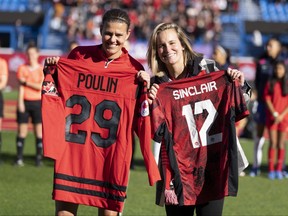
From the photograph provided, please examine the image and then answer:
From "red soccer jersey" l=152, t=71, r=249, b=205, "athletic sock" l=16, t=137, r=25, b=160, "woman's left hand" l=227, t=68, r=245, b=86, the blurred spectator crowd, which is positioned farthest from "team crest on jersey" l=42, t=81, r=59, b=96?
the blurred spectator crowd

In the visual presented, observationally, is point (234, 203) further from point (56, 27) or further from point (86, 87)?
point (56, 27)

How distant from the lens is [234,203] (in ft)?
34.3

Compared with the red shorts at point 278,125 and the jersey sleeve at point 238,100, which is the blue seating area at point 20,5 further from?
the jersey sleeve at point 238,100

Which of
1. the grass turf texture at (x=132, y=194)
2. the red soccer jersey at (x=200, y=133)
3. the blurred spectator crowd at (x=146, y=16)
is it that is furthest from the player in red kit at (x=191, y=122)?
the blurred spectator crowd at (x=146, y=16)

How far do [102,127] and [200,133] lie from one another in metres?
0.76

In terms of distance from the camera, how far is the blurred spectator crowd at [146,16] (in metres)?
33.7

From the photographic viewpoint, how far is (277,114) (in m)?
13.0

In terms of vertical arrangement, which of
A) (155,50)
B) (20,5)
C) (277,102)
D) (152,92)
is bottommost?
(20,5)

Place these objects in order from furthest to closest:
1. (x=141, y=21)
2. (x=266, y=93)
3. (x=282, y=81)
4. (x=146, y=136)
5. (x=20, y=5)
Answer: (x=20, y=5)
(x=141, y=21)
(x=266, y=93)
(x=282, y=81)
(x=146, y=136)

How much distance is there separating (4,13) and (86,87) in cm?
3120

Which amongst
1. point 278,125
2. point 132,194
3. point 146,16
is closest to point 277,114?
point 278,125

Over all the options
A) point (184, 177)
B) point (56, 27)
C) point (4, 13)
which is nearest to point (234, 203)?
point (184, 177)

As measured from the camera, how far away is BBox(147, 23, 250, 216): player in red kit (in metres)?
6.05

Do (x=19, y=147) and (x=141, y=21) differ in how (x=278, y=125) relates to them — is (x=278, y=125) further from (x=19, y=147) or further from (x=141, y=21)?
(x=141, y=21)
